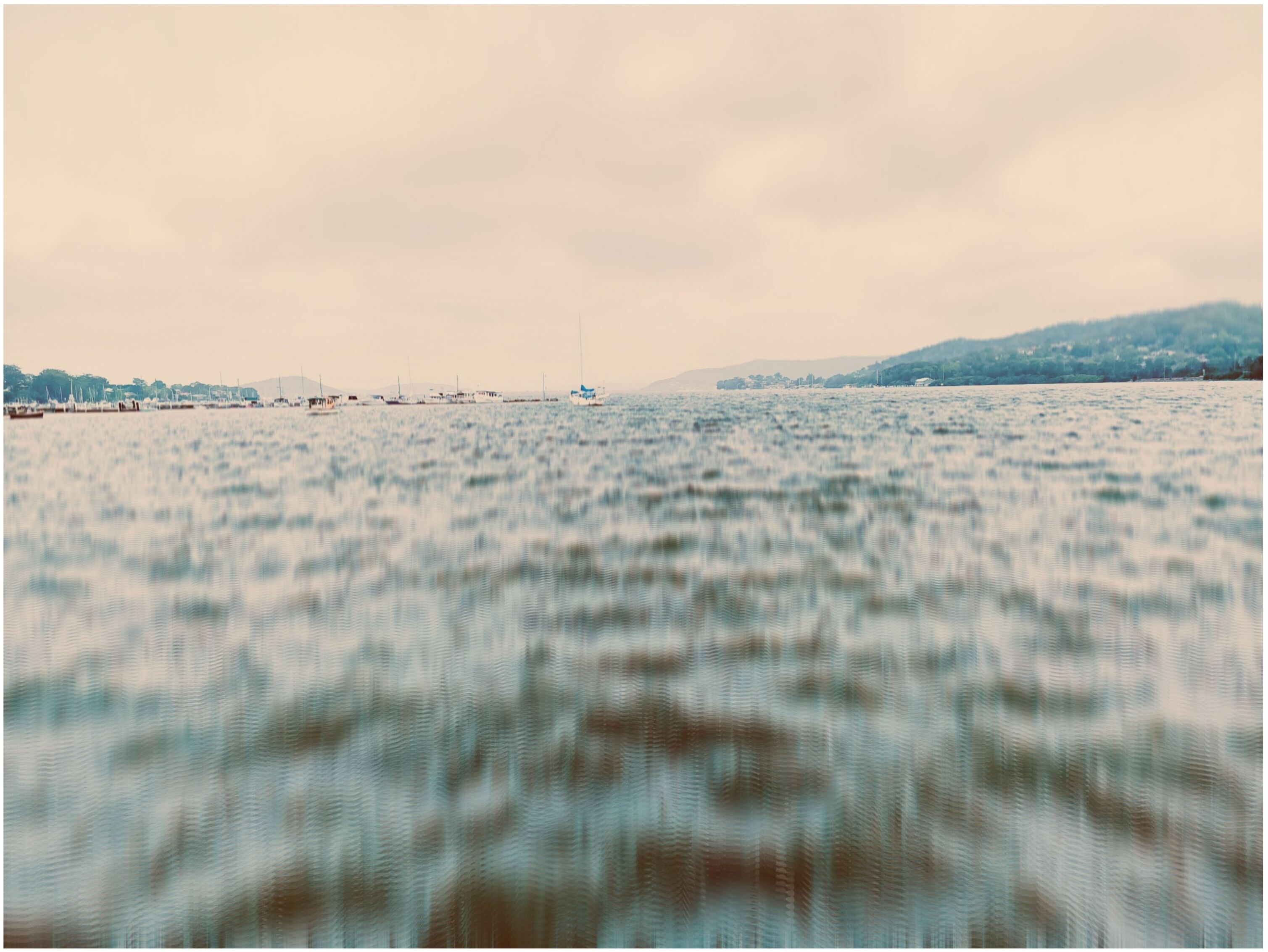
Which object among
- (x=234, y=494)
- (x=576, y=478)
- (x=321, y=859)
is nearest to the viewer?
(x=321, y=859)

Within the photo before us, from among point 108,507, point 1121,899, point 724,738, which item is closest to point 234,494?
point 108,507

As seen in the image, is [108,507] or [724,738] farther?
[108,507]

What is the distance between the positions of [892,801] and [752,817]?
4.86 ft

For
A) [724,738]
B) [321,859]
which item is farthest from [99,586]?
[724,738]

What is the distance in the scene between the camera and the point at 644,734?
7.30 metres

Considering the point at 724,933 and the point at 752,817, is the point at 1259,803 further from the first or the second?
the point at 724,933

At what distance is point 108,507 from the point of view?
2623 centimetres

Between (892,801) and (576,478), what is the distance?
2711 centimetres

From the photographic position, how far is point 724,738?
7203 mm

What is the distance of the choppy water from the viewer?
496 cm

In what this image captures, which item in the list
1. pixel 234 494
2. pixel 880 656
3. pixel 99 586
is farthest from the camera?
pixel 234 494

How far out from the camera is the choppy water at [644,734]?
16.3 ft

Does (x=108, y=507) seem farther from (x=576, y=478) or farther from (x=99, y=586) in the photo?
(x=576, y=478)

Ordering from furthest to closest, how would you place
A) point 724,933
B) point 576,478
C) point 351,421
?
point 351,421 → point 576,478 → point 724,933
